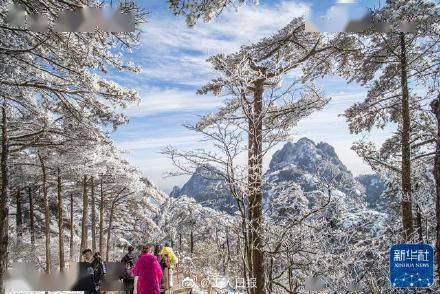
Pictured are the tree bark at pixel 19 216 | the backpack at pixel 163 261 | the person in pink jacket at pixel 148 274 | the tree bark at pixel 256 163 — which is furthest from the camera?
the tree bark at pixel 19 216

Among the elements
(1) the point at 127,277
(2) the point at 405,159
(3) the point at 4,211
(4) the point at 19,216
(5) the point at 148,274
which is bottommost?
(1) the point at 127,277

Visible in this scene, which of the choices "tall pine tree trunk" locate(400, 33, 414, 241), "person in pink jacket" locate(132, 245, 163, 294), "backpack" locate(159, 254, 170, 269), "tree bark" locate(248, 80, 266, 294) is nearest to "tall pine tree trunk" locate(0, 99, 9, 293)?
"backpack" locate(159, 254, 170, 269)

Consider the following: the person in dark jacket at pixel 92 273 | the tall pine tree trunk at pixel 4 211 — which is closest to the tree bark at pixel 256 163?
the person in dark jacket at pixel 92 273

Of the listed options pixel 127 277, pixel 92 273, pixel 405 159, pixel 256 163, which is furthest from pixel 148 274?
pixel 405 159

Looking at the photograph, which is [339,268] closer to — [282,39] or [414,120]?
[282,39]

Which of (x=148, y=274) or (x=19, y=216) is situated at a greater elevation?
(x=19, y=216)

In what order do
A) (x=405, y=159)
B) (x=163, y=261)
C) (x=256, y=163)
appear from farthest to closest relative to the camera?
(x=405, y=159) → (x=163, y=261) → (x=256, y=163)

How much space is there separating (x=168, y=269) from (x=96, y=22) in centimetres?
775

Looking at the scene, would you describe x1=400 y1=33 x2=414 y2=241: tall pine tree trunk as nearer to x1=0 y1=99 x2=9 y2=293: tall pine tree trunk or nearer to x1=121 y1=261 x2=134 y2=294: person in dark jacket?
x1=121 y1=261 x2=134 y2=294: person in dark jacket

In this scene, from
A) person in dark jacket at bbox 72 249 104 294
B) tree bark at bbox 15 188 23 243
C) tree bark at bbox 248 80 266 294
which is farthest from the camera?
tree bark at bbox 15 188 23 243

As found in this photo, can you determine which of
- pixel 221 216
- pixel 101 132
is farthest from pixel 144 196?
pixel 221 216

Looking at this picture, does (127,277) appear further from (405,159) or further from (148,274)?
(405,159)

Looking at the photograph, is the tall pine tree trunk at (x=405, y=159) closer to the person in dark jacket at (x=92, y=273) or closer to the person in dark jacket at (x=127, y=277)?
the person in dark jacket at (x=127, y=277)

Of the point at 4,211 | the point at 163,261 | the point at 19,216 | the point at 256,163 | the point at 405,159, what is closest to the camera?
the point at 256,163
